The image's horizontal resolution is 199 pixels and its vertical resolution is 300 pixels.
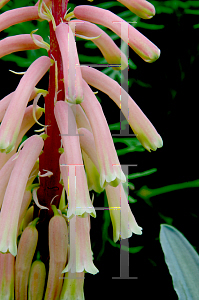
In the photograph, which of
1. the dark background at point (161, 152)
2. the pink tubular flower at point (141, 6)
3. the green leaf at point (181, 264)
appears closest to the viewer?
the pink tubular flower at point (141, 6)

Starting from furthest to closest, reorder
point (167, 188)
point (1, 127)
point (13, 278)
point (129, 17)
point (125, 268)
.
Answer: point (167, 188) → point (129, 17) → point (125, 268) → point (13, 278) → point (1, 127)

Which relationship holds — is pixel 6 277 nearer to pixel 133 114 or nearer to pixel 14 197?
pixel 14 197

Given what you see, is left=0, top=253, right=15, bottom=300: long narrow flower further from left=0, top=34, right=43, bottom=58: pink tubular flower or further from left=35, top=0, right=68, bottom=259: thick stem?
left=0, top=34, right=43, bottom=58: pink tubular flower

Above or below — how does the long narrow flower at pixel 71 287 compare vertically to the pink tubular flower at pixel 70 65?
below

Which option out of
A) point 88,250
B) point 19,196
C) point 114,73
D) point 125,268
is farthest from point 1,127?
point 114,73

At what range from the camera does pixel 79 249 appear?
0.53 meters

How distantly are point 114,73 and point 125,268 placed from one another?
728mm

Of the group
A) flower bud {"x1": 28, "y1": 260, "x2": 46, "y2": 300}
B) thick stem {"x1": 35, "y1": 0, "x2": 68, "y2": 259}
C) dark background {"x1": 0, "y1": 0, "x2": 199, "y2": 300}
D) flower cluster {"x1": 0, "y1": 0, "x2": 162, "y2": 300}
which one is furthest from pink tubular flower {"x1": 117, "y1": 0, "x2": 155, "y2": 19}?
dark background {"x1": 0, "y1": 0, "x2": 199, "y2": 300}

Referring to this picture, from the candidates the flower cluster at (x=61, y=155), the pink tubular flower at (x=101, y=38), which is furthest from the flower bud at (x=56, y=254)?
the pink tubular flower at (x=101, y=38)

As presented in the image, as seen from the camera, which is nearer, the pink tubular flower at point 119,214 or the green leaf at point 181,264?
the pink tubular flower at point 119,214

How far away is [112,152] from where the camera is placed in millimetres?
508

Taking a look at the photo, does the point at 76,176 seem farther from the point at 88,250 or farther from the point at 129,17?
the point at 129,17

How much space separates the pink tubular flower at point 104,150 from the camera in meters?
0.49

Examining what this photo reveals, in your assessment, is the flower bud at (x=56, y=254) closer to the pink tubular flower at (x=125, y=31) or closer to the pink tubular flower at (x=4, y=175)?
the pink tubular flower at (x=4, y=175)
